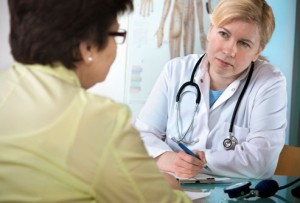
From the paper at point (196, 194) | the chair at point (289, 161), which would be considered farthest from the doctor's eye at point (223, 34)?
the paper at point (196, 194)

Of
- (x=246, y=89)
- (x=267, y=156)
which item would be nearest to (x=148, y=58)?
(x=246, y=89)

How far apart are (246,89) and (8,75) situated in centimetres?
108

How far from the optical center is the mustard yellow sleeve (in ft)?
1.90

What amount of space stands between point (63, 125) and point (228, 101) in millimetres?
1078

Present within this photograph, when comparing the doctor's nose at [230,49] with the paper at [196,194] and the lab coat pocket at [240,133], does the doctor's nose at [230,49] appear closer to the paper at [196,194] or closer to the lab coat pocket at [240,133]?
the lab coat pocket at [240,133]

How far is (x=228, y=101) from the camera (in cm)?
158

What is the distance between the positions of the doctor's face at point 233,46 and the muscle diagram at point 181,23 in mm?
938

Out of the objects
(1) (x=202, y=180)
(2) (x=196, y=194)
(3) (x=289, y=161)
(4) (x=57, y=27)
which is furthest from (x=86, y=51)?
(3) (x=289, y=161)

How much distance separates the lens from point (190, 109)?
1615mm

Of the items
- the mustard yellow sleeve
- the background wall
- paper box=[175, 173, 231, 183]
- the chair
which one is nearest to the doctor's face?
the chair

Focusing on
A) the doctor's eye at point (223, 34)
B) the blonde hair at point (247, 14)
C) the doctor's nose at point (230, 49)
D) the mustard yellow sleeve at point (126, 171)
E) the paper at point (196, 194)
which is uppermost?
the blonde hair at point (247, 14)

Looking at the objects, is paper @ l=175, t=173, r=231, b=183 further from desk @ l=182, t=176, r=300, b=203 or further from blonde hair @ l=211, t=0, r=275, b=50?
blonde hair @ l=211, t=0, r=275, b=50

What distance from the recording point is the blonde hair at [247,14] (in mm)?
1494

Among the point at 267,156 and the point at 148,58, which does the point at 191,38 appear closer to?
the point at 148,58
